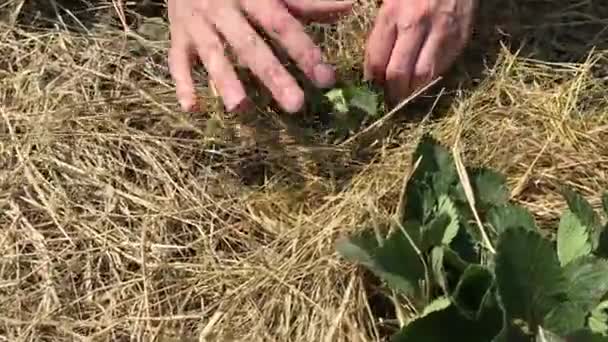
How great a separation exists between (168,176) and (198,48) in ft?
0.55

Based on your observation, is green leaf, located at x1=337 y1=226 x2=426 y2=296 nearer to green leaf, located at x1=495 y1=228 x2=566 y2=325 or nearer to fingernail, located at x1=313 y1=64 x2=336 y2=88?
green leaf, located at x1=495 y1=228 x2=566 y2=325

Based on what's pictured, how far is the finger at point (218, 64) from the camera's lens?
140 cm

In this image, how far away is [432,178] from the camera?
1.36 metres

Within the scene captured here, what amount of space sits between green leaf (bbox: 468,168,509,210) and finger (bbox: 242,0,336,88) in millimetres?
210

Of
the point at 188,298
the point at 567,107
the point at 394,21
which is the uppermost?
the point at 394,21

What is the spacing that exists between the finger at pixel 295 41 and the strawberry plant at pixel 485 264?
0.16 metres

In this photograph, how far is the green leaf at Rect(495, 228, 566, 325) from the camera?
1.20 m

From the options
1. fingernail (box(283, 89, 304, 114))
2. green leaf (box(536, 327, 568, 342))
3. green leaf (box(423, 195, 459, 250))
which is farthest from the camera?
fingernail (box(283, 89, 304, 114))

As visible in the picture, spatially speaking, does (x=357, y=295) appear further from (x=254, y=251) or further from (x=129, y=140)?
(x=129, y=140)

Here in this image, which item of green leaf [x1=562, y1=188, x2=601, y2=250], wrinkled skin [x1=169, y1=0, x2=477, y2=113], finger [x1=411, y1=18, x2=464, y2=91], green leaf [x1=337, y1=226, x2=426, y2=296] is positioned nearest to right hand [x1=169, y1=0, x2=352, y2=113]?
wrinkled skin [x1=169, y1=0, x2=477, y2=113]

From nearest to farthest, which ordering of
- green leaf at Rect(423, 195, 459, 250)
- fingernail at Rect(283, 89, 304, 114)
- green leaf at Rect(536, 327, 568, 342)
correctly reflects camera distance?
green leaf at Rect(536, 327, 568, 342) < green leaf at Rect(423, 195, 459, 250) < fingernail at Rect(283, 89, 304, 114)

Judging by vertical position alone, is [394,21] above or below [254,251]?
above

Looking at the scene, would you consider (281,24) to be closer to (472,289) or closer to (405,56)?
(405,56)

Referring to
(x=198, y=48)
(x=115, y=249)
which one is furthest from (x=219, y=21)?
(x=115, y=249)
